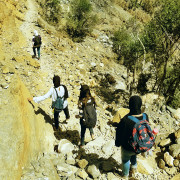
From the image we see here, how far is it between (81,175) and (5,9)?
12.5 metres

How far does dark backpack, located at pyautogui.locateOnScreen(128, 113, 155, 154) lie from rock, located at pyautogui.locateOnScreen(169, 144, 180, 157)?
2.03m

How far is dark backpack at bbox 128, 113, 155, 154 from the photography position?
292cm

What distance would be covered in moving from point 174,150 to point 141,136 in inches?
90.9

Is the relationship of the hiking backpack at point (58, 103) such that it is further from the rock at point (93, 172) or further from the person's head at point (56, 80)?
the rock at point (93, 172)

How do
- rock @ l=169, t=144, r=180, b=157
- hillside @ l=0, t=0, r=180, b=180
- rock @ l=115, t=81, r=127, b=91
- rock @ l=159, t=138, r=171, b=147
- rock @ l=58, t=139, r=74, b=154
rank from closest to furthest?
hillside @ l=0, t=0, r=180, b=180, rock @ l=58, t=139, r=74, b=154, rock @ l=169, t=144, r=180, b=157, rock @ l=159, t=138, r=171, b=147, rock @ l=115, t=81, r=127, b=91

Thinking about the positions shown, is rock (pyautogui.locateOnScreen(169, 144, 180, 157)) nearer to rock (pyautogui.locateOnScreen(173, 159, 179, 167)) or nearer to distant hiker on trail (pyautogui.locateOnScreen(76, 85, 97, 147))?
rock (pyautogui.locateOnScreen(173, 159, 179, 167))

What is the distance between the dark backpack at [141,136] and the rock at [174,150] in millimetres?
2034

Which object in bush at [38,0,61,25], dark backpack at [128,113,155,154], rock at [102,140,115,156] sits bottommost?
bush at [38,0,61,25]

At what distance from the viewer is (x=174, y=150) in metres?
4.61

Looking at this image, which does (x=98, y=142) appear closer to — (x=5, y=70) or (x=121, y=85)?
(x=5, y=70)

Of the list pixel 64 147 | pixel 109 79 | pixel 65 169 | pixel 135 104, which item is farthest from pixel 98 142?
pixel 109 79

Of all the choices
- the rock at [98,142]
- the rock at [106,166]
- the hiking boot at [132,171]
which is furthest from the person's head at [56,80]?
the hiking boot at [132,171]

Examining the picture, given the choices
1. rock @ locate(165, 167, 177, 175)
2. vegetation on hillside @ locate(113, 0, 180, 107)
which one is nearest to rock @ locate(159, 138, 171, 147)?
rock @ locate(165, 167, 177, 175)

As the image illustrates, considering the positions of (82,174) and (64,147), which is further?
(64,147)
